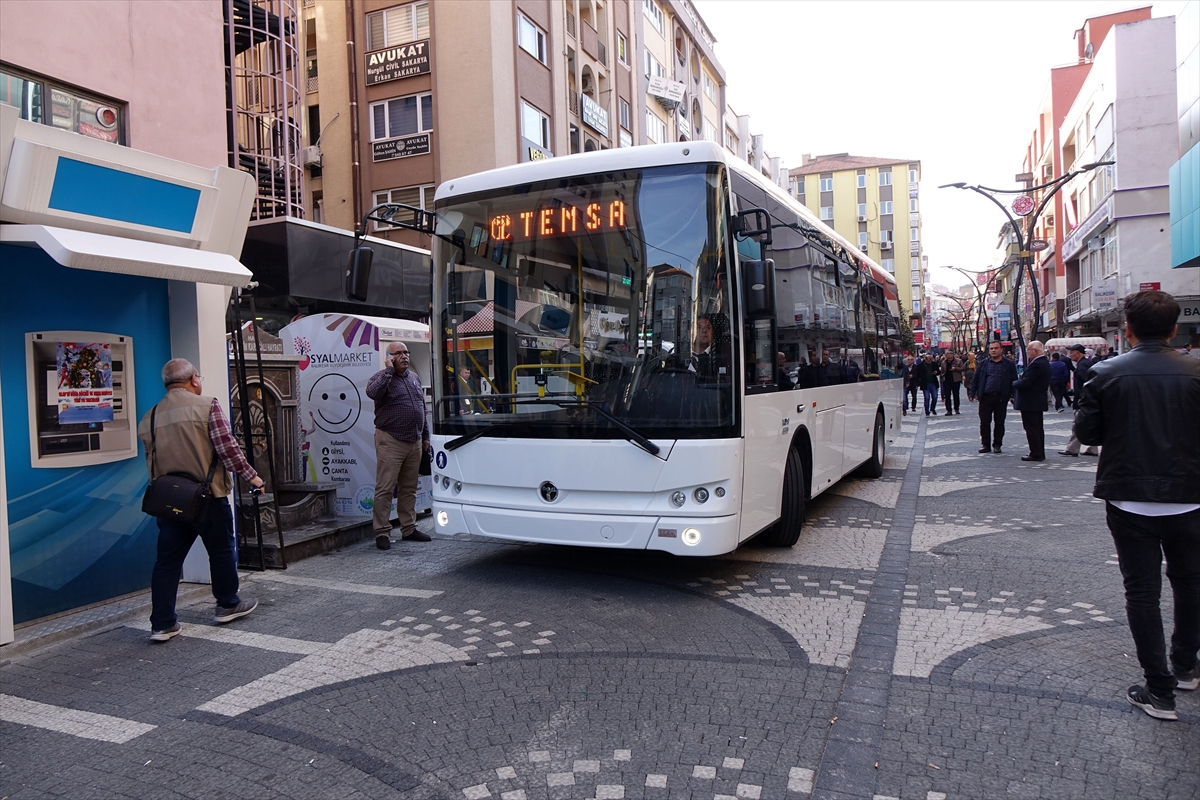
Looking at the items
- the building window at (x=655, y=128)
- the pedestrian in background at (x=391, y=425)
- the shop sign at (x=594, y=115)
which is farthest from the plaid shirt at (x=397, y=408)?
the building window at (x=655, y=128)

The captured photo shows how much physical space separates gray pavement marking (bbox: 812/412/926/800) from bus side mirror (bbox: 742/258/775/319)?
7.15ft

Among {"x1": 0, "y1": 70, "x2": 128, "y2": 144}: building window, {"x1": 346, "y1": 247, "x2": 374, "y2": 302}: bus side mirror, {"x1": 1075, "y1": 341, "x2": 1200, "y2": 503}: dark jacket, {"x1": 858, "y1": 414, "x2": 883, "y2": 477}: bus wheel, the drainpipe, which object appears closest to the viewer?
{"x1": 1075, "y1": 341, "x2": 1200, "y2": 503}: dark jacket

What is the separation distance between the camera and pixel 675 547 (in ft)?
18.9

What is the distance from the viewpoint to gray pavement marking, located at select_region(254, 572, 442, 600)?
250 inches

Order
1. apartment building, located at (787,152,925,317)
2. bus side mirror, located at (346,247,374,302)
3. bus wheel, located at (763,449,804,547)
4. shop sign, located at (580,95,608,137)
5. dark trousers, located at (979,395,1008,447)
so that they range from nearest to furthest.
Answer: bus side mirror, located at (346,247,374,302) → bus wheel, located at (763,449,804,547) → dark trousers, located at (979,395,1008,447) → shop sign, located at (580,95,608,137) → apartment building, located at (787,152,925,317)

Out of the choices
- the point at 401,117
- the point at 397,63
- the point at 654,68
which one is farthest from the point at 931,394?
the point at 654,68

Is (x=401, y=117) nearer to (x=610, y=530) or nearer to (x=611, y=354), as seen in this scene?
(x=611, y=354)

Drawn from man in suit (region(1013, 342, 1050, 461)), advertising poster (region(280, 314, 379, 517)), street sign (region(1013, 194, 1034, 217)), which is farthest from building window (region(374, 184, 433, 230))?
street sign (region(1013, 194, 1034, 217))

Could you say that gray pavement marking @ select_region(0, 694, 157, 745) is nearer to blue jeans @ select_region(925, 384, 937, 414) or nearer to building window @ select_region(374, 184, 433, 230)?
building window @ select_region(374, 184, 433, 230)

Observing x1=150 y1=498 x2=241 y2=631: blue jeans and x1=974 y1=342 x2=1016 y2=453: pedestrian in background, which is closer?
x1=150 y1=498 x2=241 y2=631: blue jeans

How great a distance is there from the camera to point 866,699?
4.13m

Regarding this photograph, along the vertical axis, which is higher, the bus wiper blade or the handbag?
the bus wiper blade

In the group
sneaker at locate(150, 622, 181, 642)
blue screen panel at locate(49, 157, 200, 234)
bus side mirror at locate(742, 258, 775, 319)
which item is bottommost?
sneaker at locate(150, 622, 181, 642)

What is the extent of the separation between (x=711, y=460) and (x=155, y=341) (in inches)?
176
